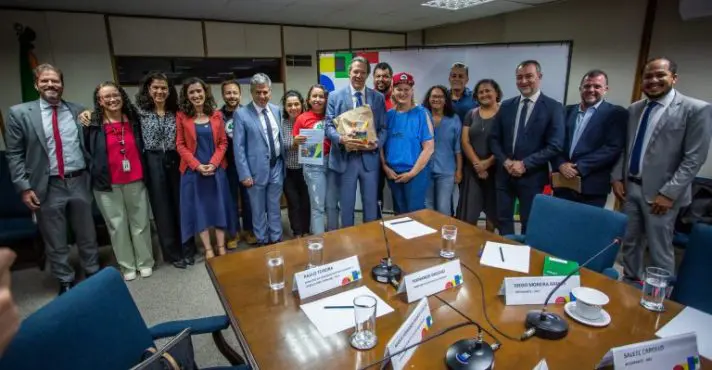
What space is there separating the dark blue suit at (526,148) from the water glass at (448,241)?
4.83 ft

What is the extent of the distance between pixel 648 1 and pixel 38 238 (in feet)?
21.0

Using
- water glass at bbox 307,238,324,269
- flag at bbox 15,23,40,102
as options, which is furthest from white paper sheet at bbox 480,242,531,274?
flag at bbox 15,23,40,102

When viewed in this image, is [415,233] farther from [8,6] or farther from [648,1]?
[8,6]

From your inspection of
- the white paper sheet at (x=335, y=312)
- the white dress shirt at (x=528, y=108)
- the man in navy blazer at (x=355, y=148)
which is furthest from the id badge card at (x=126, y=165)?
the white dress shirt at (x=528, y=108)

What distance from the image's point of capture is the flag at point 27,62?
3.98 m

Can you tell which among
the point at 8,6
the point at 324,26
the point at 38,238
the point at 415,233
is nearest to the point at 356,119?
the point at 415,233

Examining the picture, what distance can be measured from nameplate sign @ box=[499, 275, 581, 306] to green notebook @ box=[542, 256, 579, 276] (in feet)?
0.45

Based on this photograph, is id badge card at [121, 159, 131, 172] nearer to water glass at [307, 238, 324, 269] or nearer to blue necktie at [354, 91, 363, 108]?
blue necktie at [354, 91, 363, 108]

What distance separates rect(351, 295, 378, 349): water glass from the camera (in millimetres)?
989

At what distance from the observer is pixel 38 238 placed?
125 inches

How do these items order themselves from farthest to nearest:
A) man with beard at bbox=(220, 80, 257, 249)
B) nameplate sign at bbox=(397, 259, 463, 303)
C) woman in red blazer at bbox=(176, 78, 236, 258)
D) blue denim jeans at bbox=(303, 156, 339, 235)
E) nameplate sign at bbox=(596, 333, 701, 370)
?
man with beard at bbox=(220, 80, 257, 249), blue denim jeans at bbox=(303, 156, 339, 235), woman in red blazer at bbox=(176, 78, 236, 258), nameplate sign at bbox=(397, 259, 463, 303), nameplate sign at bbox=(596, 333, 701, 370)

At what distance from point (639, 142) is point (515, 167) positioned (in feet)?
2.54

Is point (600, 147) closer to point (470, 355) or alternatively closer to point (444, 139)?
point (444, 139)

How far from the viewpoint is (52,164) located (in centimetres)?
252
